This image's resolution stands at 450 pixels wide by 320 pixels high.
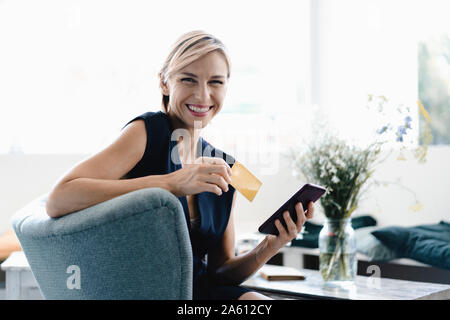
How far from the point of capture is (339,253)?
1.93 meters

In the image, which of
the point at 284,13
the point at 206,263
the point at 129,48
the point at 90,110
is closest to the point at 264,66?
the point at 284,13

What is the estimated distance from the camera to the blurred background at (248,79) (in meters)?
3.85

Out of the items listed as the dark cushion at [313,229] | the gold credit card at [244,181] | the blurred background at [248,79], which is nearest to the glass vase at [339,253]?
the gold credit card at [244,181]

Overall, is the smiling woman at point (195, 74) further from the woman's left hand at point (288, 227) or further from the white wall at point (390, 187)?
the white wall at point (390, 187)

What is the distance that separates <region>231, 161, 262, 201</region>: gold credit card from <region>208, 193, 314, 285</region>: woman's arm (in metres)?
0.13

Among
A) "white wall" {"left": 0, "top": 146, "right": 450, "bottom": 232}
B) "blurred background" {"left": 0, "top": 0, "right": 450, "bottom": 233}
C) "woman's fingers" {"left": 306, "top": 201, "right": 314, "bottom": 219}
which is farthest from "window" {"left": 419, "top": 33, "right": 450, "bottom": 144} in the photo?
"woman's fingers" {"left": 306, "top": 201, "right": 314, "bottom": 219}

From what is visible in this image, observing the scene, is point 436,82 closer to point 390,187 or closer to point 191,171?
point 390,187

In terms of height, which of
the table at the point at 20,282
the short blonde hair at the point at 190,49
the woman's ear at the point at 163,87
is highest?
the short blonde hair at the point at 190,49

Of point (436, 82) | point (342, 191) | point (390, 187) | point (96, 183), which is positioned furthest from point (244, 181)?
point (436, 82)

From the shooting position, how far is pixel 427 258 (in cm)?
291

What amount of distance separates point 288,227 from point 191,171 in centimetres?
44

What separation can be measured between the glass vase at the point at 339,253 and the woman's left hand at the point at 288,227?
45 centimetres
